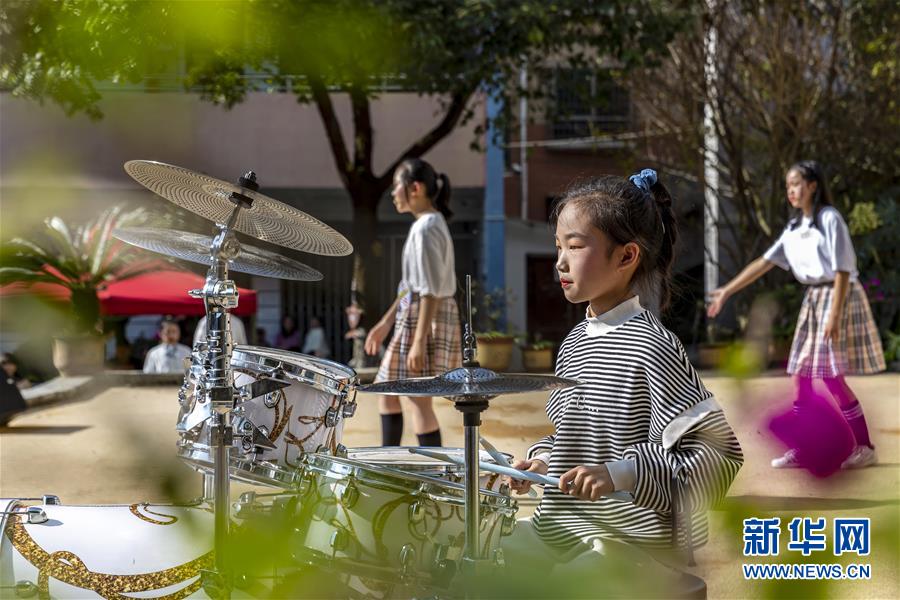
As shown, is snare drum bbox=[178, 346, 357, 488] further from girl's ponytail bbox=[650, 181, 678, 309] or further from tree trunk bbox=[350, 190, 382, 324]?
tree trunk bbox=[350, 190, 382, 324]

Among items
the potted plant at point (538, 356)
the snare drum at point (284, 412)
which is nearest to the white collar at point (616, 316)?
the snare drum at point (284, 412)

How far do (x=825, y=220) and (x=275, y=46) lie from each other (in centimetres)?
657

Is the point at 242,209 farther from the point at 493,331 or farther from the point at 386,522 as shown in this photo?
the point at 493,331

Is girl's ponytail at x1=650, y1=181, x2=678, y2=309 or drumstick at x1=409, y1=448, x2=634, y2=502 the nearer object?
drumstick at x1=409, y1=448, x2=634, y2=502

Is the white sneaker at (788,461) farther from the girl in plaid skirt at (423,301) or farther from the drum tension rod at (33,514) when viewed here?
the girl in plaid skirt at (423,301)

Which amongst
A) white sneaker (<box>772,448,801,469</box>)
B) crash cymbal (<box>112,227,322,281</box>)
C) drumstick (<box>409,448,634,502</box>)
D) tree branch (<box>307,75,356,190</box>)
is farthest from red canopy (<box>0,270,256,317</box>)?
white sneaker (<box>772,448,801,469</box>)

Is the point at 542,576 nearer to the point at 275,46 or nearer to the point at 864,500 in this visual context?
the point at 864,500

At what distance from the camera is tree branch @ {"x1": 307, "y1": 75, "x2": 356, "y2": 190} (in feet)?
40.9

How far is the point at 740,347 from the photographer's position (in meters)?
0.73

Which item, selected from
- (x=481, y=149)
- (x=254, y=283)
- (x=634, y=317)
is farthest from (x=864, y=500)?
(x=254, y=283)

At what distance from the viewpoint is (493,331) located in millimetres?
13148

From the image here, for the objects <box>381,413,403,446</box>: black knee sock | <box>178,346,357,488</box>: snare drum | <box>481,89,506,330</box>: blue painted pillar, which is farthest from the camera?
<box>481,89,506,330</box>: blue painted pillar

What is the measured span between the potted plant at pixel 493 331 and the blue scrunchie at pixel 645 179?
8784mm

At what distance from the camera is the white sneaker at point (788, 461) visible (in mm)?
693
